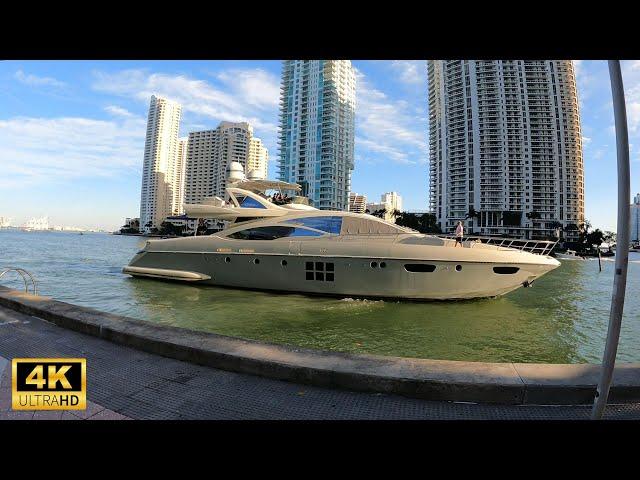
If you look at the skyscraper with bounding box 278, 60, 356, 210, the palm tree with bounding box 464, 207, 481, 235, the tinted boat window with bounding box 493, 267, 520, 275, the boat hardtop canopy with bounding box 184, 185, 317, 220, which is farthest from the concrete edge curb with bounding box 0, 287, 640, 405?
the palm tree with bounding box 464, 207, 481, 235

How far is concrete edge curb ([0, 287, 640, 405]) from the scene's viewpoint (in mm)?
3064

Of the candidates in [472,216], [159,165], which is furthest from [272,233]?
[159,165]

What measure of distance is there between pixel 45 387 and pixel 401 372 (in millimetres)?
3086

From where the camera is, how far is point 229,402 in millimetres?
3107

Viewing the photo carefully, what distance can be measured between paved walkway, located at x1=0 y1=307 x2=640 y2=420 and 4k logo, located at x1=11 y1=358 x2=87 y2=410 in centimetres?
7

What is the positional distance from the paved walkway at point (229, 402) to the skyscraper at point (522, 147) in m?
A: 123

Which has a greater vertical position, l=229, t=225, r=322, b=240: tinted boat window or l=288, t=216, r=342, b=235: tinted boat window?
l=288, t=216, r=342, b=235: tinted boat window

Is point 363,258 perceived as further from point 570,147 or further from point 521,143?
point 570,147

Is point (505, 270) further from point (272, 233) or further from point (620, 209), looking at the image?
point (620, 209)

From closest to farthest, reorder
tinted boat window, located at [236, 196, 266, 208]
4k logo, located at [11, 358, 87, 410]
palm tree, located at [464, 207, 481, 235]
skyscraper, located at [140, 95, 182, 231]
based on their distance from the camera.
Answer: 4k logo, located at [11, 358, 87, 410], tinted boat window, located at [236, 196, 266, 208], palm tree, located at [464, 207, 481, 235], skyscraper, located at [140, 95, 182, 231]

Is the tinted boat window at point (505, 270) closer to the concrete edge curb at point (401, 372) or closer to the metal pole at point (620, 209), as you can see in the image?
the concrete edge curb at point (401, 372)

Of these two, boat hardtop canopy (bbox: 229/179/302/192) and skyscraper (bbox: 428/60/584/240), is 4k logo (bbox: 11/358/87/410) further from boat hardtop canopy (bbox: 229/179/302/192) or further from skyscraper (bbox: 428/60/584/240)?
skyscraper (bbox: 428/60/584/240)

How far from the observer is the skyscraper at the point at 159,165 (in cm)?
13912
